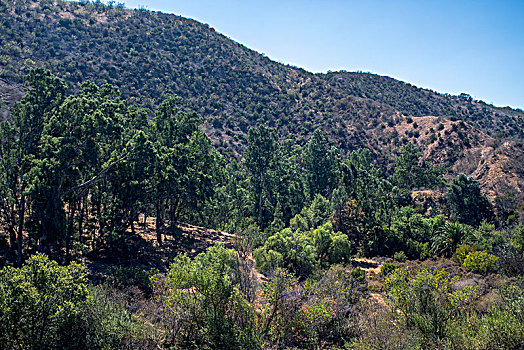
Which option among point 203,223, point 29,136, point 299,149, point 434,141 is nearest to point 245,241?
point 203,223

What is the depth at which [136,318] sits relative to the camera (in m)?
14.1

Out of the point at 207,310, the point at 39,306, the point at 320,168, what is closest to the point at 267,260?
the point at 207,310

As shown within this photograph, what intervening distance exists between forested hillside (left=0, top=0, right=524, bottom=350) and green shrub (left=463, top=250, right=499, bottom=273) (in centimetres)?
18

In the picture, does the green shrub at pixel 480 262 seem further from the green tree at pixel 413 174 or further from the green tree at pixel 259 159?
the green tree at pixel 413 174

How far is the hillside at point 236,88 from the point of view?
2613 inches

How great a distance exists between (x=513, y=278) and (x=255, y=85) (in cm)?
8253

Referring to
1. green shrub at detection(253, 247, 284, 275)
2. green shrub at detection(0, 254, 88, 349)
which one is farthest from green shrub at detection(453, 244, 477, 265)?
green shrub at detection(0, 254, 88, 349)

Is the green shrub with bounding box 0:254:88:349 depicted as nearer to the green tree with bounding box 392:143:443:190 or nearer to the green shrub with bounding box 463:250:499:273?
Result: the green shrub with bounding box 463:250:499:273

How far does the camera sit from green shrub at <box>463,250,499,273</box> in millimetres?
24906

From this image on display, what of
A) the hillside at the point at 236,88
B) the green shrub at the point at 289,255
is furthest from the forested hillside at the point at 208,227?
the hillside at the point at 236,88

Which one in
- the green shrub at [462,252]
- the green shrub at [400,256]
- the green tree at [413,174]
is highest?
the green tree at [413,174]

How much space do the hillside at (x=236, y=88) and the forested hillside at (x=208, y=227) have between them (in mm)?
740

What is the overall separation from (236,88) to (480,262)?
253 feet

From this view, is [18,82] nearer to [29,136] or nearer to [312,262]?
[29,136]
